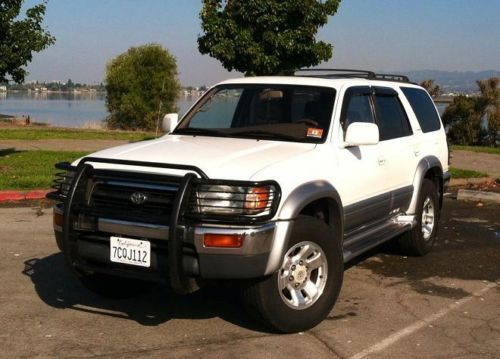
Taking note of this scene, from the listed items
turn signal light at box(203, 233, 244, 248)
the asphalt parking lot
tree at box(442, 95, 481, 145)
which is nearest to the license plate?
turn signal light at box(203, 233, 244, 248)

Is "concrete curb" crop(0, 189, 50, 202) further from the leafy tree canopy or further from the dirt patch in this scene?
the leafy tree canopy

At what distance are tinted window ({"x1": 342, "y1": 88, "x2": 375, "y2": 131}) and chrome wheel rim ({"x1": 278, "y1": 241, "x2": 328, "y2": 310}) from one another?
1265 mm

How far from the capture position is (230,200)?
13.4 feet

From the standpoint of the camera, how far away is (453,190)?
38.6 feet

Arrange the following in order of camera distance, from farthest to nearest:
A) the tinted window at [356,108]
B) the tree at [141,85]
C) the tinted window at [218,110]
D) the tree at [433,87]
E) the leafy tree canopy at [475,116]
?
the tree at [141,85] < the tree at [433,87] < the leafy tree canopy at [475,116] < the tinted window at [218,110] < the tinted window at [356,108]

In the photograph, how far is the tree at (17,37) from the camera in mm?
12219

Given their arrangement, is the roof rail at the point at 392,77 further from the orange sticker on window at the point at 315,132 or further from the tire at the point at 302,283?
the tire at the point at 302,283

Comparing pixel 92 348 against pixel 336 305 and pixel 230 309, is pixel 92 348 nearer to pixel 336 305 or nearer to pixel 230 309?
pixel 230 309

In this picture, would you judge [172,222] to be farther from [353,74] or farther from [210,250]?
[353,74]

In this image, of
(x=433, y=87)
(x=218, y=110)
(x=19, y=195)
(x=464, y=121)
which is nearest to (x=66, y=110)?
(x=433, y=87)

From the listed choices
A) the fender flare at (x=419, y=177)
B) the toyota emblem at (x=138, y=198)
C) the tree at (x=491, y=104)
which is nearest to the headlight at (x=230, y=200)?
the toyota emblem at (x=138, y=198)

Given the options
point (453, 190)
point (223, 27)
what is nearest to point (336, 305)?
point (453, 190)

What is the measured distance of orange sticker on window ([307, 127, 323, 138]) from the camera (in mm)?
5199

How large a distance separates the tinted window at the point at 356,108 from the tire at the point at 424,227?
122cm
